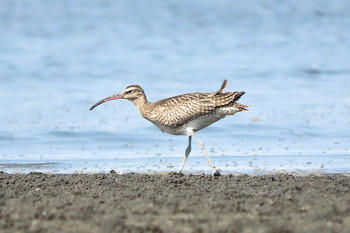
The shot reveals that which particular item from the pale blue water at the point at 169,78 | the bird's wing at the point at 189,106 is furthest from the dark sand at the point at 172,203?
the pale blue water at the point at 169,78

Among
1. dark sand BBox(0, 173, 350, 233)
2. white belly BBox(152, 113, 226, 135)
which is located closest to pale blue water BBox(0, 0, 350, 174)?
white belly BBox(152, 113, 226, 135)

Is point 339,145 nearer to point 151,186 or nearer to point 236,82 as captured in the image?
point 151,186

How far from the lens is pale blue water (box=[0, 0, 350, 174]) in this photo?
11773 millimetres

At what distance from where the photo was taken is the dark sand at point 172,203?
227 inches

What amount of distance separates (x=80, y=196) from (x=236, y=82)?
11.7 m

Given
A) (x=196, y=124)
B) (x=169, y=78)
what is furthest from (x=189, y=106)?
(x=169, y=78)

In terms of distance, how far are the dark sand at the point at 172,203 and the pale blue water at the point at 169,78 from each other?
2.03 meters

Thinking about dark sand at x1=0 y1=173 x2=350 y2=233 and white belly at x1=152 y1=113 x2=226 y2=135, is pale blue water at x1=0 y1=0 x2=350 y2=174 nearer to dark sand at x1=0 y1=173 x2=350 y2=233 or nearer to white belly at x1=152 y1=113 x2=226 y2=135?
white belly at x1=152 y1=113 x2=226 y2=135

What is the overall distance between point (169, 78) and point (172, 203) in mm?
12666

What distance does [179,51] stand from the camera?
22.9 metres

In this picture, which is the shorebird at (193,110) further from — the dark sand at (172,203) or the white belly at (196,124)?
the dark sand at (172,203)

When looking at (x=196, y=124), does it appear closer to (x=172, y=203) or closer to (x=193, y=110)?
(x=193, y=110)

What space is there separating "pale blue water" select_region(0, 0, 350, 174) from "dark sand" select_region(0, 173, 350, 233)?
6.67ft

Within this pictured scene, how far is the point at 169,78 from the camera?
63.3 feet
